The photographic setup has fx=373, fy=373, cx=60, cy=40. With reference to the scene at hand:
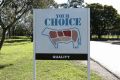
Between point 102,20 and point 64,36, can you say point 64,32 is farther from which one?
point 102,20

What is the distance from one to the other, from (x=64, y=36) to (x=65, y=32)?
0.09 m

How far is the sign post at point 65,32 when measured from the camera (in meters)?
8.48

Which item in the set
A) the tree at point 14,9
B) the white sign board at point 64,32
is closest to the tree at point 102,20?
the tree at point 14,9

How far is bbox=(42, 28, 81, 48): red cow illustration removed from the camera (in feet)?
27.8

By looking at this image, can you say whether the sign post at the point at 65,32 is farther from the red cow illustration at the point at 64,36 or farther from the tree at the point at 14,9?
the tree at the point at 14,9

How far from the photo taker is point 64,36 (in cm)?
850

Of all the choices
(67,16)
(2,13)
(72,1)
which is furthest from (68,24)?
(72,1)

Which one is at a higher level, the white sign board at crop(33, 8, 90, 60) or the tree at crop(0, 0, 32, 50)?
→ the tree at crop(0, 0, 32, 50)

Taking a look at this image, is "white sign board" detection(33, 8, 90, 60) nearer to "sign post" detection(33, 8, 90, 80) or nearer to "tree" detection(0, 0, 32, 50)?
"sign post" detection(33, 8, 90, 80)

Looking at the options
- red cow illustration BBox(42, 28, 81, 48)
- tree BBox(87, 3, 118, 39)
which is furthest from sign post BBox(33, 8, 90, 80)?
tree BBox(87, 3, 118, 39)

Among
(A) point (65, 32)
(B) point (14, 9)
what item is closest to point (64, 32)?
(A) point (65, 32)

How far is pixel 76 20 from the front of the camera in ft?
27.9

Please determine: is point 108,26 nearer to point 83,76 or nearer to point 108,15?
point 108,15

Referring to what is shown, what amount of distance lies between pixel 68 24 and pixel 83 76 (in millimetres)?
5007
